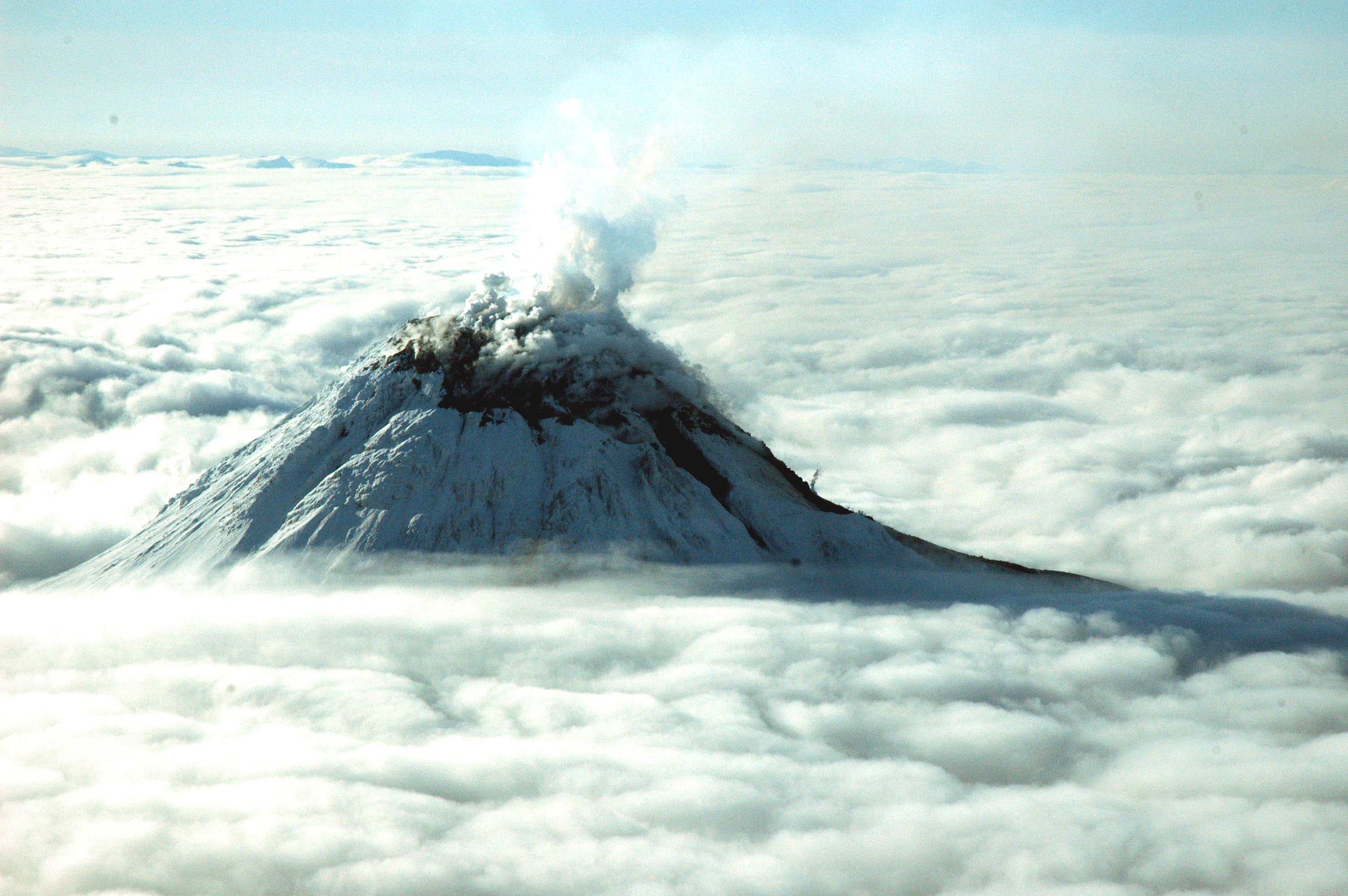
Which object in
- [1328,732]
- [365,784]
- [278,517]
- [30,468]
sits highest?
[278,517]

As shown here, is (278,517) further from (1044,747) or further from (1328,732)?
(1328,732)

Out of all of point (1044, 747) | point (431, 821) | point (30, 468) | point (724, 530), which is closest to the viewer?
point (431, 821)

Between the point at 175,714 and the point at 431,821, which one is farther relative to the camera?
the point at 175,714

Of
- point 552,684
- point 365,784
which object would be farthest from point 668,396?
point 365,784

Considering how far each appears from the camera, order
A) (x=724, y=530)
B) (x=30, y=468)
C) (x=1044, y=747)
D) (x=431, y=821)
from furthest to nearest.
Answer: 1. (x=30, y=468)
2. (x=724, y=530)
3. (x=1044, y=747)
4. (x=431, y=821)
